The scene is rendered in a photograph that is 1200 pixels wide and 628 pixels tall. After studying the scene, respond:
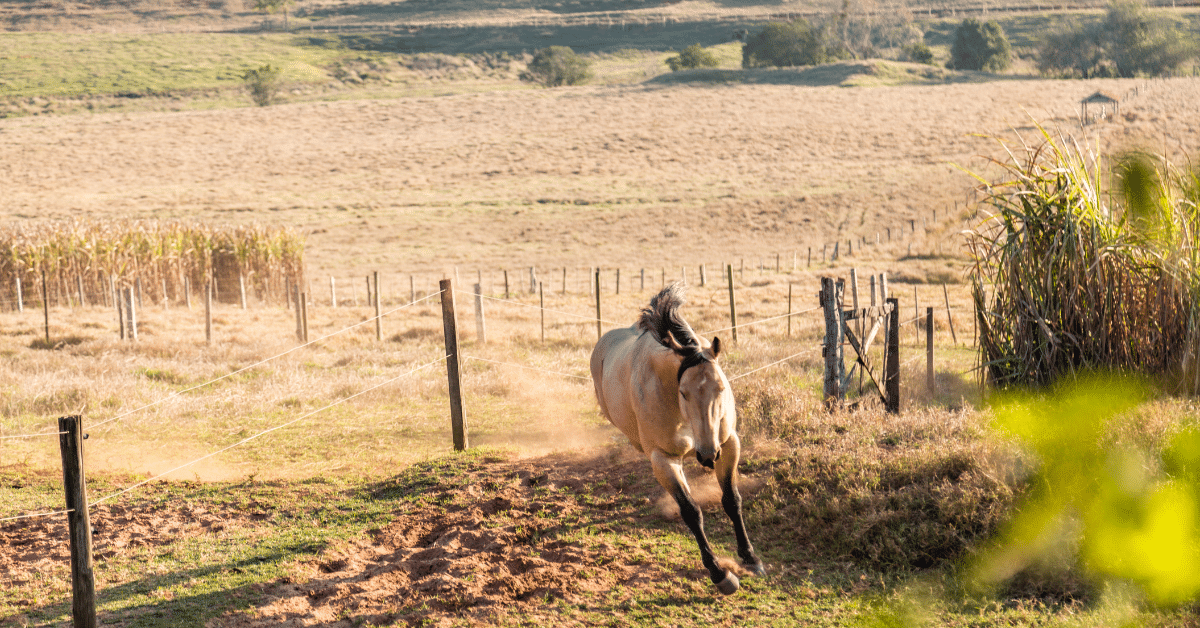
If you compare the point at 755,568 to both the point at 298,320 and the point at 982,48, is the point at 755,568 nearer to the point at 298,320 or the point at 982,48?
the point at 298,320

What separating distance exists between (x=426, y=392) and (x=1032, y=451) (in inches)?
378

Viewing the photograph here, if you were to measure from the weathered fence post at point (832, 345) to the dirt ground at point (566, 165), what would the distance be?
2536cm

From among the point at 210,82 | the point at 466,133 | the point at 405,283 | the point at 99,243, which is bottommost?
the point at 405,283

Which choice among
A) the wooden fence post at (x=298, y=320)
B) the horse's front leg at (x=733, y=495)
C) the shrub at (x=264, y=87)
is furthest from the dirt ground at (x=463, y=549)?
the shrub at (x=264, y=87)

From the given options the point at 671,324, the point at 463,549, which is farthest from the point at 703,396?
the point at 463,549

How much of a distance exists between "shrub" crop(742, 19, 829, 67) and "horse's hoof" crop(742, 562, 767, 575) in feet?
289

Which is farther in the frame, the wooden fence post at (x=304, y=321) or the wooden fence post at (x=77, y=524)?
the wooden fence post at (x=304, y=321)

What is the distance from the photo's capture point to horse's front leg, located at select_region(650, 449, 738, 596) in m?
6.09

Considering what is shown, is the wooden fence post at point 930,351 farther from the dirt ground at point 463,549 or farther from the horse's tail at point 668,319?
the horse's tail at point 668,319

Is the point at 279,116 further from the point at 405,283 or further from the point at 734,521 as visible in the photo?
the point at 734,521

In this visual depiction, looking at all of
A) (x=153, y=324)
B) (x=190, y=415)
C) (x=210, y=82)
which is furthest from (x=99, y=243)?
(x=210, y=82)

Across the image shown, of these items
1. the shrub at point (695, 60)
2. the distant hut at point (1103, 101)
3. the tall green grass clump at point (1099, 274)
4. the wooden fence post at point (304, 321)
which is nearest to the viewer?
the tall green grass clump at point (1099, 274)

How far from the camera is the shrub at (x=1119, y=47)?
7875 centimetres

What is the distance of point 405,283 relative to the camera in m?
32.1
